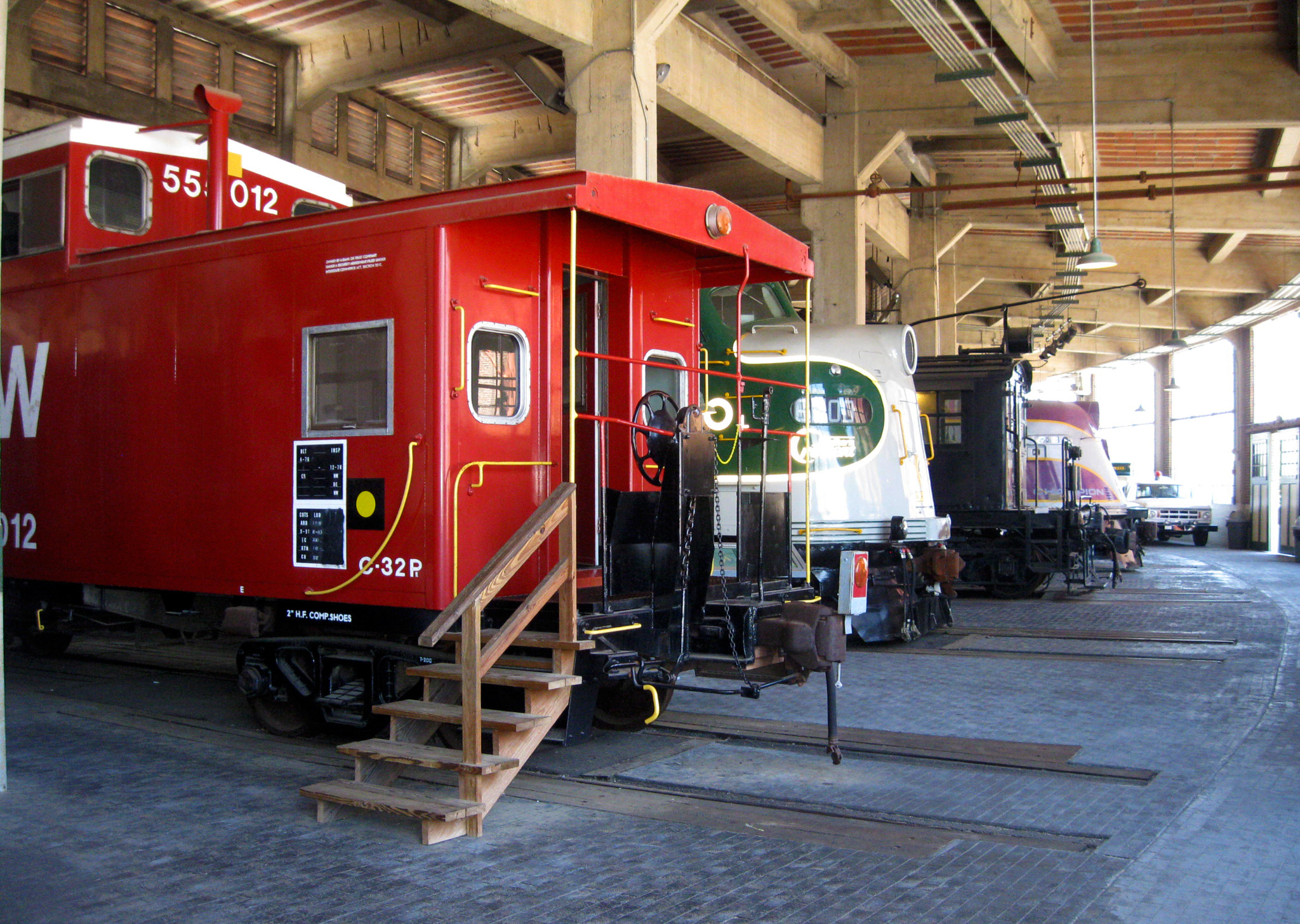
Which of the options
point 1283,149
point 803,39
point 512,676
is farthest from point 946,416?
point 512,676

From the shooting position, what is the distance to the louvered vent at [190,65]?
14125mm

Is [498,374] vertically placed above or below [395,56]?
below

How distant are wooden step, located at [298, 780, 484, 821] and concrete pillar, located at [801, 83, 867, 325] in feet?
39.6

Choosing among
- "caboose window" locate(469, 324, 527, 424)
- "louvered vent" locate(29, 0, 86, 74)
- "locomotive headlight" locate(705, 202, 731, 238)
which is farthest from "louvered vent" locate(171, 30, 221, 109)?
"locomotive headlight" locate(705, 202, 731, 238)

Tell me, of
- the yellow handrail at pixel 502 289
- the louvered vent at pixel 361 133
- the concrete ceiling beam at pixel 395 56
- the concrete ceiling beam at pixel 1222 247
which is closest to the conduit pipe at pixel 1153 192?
the concrete ceiling beam at pixel 1222 247

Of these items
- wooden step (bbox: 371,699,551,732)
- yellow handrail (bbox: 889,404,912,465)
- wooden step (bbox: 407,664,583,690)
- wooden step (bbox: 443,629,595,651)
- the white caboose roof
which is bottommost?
wooden step (bbox: 371,699,551,732)

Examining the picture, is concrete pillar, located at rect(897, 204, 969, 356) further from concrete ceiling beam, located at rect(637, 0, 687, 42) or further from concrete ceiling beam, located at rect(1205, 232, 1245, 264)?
concrete ceiling beam, located at rect(637, 0, 687, 42)

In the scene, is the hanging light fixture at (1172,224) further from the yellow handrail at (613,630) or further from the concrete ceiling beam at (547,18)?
the yellow handrail at (613,630)

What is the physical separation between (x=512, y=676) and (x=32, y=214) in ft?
18.7

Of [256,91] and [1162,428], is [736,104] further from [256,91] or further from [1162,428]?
[1162,428]

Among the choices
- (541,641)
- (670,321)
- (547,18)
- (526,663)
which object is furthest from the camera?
(547,18)

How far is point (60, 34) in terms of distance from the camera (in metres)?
12.8

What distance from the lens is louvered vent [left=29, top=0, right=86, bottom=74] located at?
12547 mm

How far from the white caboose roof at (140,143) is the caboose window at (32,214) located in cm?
25
